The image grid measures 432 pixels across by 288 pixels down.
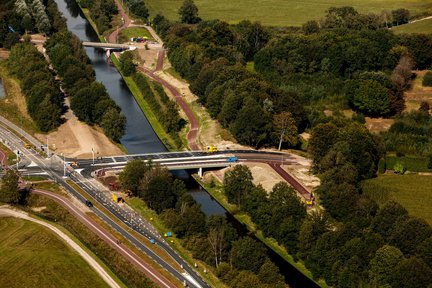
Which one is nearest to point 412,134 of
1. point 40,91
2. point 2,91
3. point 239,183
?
point 239,183

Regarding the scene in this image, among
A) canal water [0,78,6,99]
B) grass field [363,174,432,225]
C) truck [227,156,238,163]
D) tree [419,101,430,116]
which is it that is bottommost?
grass field [363,174,432,225]

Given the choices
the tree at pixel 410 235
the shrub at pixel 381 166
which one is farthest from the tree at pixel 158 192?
the shrub at pixel 381 166

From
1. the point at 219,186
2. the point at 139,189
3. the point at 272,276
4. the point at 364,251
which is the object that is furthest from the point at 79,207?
the point at 364,251

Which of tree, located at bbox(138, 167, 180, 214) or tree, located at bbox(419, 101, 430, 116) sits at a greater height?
tree, located at bbox(138, 167, 180, 214)

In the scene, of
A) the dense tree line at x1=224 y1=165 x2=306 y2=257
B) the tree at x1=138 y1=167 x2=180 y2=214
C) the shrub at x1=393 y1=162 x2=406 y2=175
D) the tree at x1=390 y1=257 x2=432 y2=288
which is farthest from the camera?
the shrub at x1=393 y1=162 x2=406 y2=175

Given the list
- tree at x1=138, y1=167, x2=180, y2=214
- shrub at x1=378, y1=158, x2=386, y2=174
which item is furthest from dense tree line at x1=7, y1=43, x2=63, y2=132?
Answer: shrub at x1=378, y1=158, x2=386, y2=174

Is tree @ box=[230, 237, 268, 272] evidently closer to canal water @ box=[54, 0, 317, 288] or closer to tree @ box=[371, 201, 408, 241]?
canal water @ box=[54, 0, 317, 288]

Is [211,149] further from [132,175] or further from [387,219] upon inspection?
[387,219]
